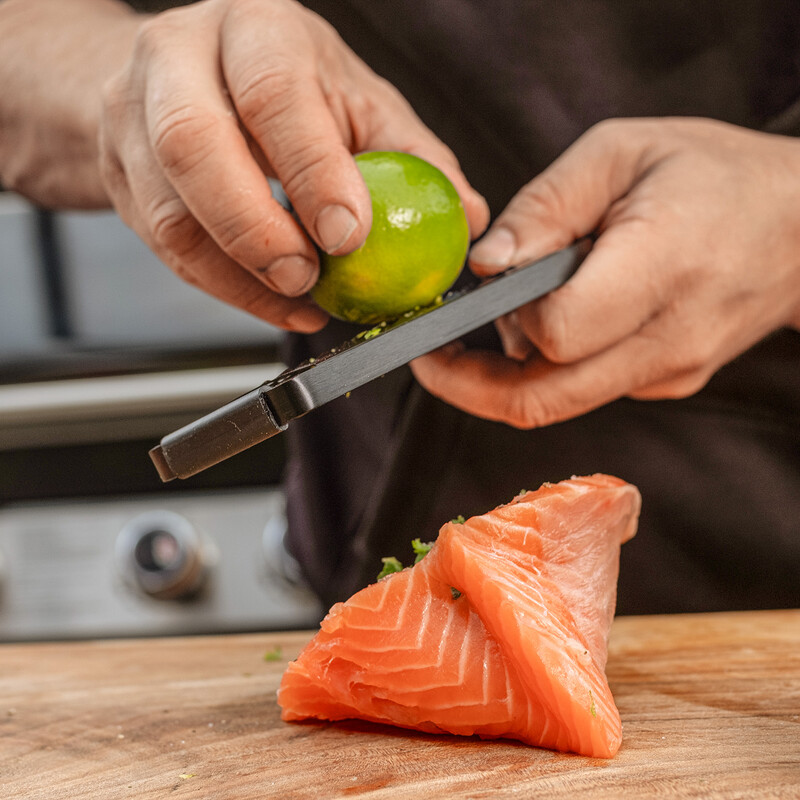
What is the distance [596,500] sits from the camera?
3.86 ft

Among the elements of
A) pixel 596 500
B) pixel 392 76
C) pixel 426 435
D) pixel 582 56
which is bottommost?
pixel 426 435

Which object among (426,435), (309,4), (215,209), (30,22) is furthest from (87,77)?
(426,435)

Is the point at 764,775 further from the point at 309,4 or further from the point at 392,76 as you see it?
the point at 309,4

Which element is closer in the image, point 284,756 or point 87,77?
point 284,756

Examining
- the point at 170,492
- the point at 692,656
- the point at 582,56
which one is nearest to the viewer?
the point at 692,656

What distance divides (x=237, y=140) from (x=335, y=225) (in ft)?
0.60

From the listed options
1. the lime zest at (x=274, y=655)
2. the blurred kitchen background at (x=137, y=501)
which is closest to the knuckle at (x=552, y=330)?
the lime zest at (x=274, y=655)

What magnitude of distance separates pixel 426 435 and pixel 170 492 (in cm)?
109

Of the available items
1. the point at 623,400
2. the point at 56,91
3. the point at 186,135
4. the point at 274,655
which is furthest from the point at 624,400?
the point at 56,91

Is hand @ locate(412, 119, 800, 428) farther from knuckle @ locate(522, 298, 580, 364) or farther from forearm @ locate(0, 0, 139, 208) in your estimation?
forearm @ locate(0, 0, 139, 208)

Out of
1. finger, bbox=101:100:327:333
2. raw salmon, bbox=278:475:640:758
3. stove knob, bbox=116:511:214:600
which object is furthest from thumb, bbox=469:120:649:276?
stove knob, bbox=116:511:214:600

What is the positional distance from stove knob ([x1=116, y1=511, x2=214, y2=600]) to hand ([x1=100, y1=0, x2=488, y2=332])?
1447 mm

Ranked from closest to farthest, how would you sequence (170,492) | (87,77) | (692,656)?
(692,656) < (87,77) < (170,492)

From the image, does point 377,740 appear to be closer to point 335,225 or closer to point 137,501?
point 335,225
